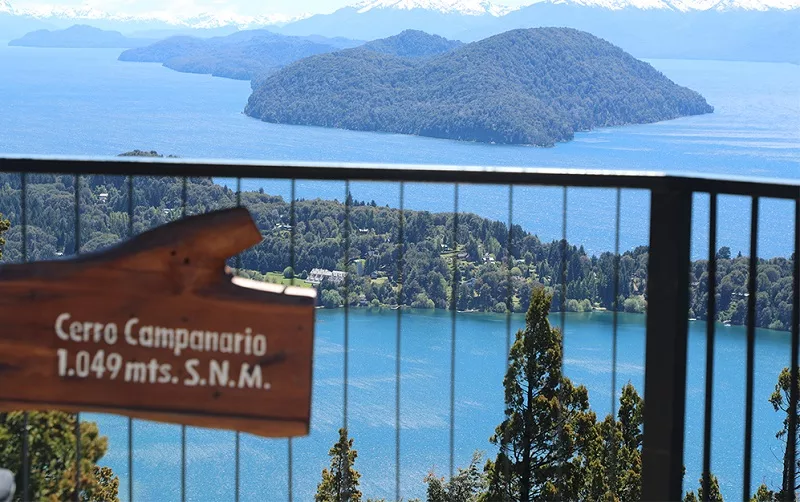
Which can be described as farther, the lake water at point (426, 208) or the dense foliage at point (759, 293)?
the lake water at point (426, 208)

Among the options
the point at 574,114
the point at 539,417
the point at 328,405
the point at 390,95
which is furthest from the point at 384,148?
the point at 539,417

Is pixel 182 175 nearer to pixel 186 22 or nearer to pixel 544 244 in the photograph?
pixel 544 244

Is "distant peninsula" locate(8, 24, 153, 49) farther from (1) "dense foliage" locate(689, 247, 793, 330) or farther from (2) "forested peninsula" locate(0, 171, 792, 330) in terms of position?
(1) "dense foliage" locate(689, 247, 793, 330)

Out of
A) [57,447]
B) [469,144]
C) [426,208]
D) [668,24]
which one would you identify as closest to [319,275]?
[426,208]

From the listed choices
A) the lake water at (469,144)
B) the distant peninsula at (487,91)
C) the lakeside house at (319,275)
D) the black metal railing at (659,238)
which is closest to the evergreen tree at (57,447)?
the black metal railing at (659,238)

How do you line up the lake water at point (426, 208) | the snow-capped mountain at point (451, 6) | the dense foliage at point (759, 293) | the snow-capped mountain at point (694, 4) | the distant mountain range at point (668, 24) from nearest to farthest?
the dense foliage at point (759, 293) → the lake water at point (426, 208) → the distant mountain range at point (668, 24) → the snow-capped mountain at point (694, 4) → the snow-capped mountain at point (451, 6)

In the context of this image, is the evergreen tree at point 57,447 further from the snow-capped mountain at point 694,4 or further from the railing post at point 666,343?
the snow-capped mountain at point 694,4
